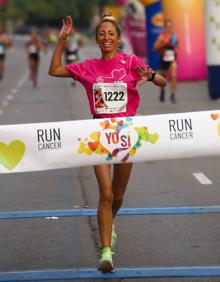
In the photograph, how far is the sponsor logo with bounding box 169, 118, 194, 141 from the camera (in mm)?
7199

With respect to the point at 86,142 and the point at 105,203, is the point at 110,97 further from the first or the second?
the point at 105,203

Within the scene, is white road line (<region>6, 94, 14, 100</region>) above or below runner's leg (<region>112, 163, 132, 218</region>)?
below

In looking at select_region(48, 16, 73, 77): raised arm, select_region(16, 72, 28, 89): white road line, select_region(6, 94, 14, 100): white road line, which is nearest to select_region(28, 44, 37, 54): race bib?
select_region(16, 72, 28, 89): white road line

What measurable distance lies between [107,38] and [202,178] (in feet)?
17.1

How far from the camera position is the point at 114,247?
8.09 metres

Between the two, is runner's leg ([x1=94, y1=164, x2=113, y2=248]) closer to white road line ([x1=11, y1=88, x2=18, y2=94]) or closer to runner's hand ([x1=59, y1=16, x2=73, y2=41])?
runner's hand ([x1=59, y1=16, x2=73, y2=41])

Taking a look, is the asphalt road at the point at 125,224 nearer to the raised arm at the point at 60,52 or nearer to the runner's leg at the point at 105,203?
the runner's leg at the point at 105,203

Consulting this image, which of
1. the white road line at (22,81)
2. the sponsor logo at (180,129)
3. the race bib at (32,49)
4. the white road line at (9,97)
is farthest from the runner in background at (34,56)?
the sponsor logo at (180,129)

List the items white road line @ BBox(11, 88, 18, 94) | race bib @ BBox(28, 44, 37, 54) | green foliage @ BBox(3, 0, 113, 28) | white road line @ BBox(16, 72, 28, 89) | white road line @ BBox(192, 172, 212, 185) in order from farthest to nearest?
green foliage @ BBox(3, 0, 113, 28)
white road line @ BBox(16, 72, 28, 89)
race bib @ BBox(28, 44, 37, 54)
white road line @ BBox(11, 88, 18, 94)
white road line @ BBox(192, 172, 212, 185)

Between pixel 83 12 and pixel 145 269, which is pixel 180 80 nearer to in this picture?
pixel 145 269

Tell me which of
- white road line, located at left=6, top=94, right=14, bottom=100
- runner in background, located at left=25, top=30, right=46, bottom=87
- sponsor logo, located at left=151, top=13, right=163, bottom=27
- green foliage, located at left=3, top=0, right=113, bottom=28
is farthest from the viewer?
green foliage, located at left=3, top=0, right=113, bottom=28

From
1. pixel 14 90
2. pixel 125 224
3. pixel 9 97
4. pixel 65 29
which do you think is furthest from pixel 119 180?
pixel 14 90

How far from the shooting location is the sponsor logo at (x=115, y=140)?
708 cm

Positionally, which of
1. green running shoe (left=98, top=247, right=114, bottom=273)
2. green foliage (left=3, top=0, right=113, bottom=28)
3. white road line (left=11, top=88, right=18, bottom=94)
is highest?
green running shoe (left=98, top=247, right=114, bottom=273)
